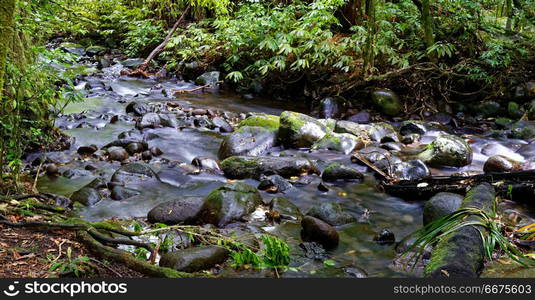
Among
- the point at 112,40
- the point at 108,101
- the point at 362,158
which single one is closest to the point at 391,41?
the point at 362,158

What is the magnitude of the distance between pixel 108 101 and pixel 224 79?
11.1 feet

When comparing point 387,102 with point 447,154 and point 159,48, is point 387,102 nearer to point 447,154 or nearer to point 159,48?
point 447,154

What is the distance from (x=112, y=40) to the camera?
16.9m

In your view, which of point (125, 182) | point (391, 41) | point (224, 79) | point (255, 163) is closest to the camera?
point (125, 182)

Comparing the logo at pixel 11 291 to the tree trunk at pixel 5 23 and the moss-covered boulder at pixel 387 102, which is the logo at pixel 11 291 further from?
the moss-covered boulder at pixel 387 102

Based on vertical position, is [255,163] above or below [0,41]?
below

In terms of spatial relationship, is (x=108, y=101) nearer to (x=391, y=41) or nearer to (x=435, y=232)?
(x=391, y=41)

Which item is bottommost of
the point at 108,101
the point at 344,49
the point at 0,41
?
the point at 108,101

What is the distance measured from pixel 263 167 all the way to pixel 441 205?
2515 millimetres

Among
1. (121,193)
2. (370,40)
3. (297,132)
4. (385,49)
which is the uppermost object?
(370,40)

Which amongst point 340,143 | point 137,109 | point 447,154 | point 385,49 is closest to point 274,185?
point 340,143

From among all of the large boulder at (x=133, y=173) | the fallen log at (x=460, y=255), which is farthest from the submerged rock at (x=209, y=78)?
the fallen log at (x=460, y=255)

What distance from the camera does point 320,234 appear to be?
397 centimetres

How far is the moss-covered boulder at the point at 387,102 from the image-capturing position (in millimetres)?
9008
